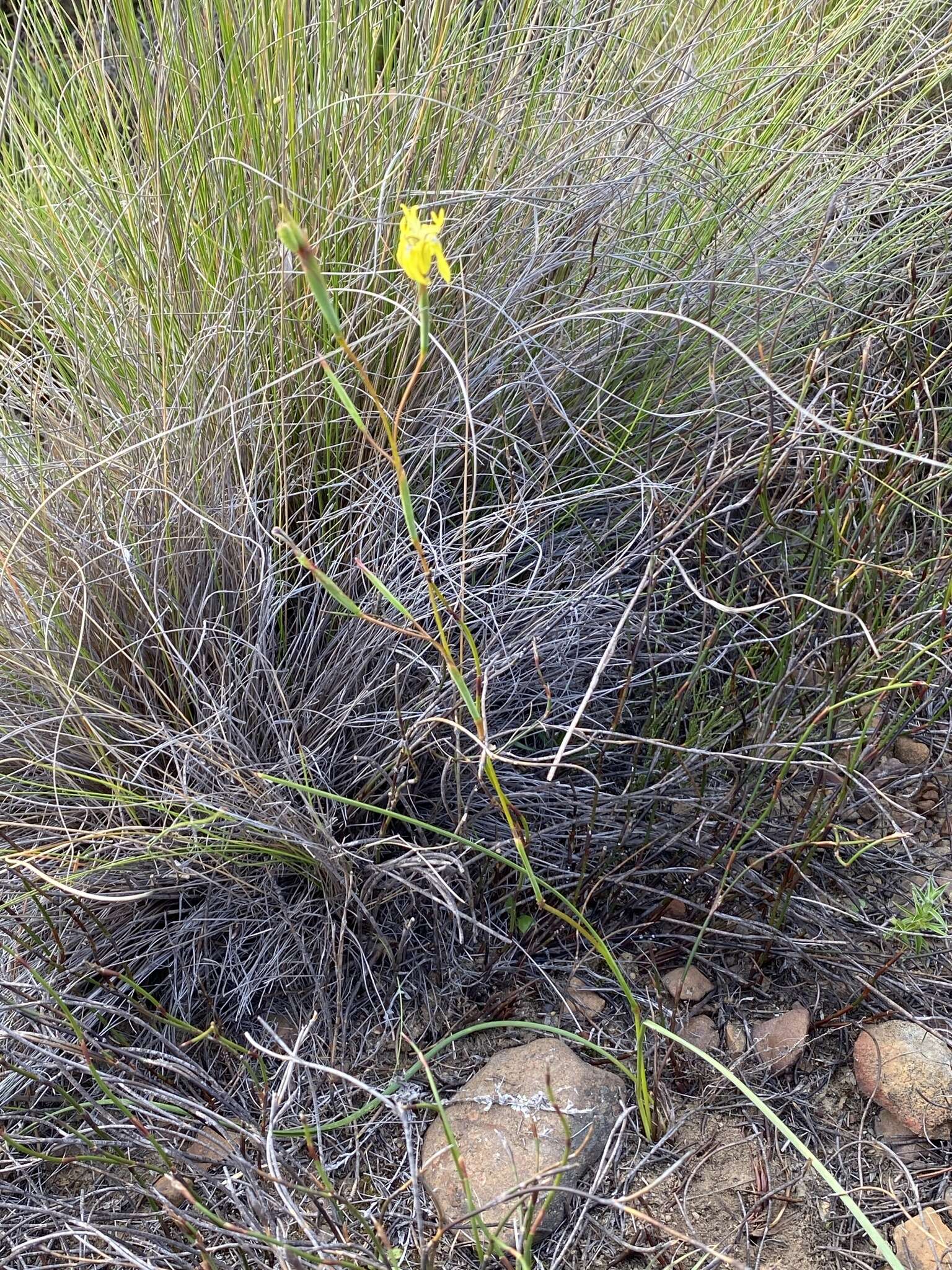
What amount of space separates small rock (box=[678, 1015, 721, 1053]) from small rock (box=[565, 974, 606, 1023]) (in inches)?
3.7

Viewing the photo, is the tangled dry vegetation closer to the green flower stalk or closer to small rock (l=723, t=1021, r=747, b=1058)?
small rock (l=723, t=1021, r=747, b=1058)

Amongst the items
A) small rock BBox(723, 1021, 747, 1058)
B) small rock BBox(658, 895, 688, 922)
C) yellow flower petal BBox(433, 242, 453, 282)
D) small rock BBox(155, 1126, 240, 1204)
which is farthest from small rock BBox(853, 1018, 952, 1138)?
yellow flower petal BBox(433, 242, 453, 282)

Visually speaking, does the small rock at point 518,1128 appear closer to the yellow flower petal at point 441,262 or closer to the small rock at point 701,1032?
the small rock at point 701,1032

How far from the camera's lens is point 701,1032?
3.80ft

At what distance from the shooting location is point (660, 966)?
1.22 metres

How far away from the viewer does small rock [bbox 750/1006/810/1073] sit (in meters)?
1.12

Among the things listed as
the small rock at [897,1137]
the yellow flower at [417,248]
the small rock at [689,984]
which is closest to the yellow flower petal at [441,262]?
the yellow flower at [417,248]

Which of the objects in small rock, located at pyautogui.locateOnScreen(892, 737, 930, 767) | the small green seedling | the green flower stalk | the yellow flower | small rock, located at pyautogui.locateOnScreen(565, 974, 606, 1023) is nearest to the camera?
the green flower stalk

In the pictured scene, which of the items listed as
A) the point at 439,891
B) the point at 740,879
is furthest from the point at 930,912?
the point at 439,891

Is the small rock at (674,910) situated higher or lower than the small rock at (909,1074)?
higher

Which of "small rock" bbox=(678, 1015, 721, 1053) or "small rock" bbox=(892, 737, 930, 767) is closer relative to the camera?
"small rock" bbox=(678, 1015, 721, 1053)

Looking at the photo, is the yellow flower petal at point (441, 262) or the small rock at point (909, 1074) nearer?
the yellow flower petal at point (441, 262)

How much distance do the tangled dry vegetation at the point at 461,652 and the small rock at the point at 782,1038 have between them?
18mm

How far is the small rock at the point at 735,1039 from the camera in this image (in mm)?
1143
